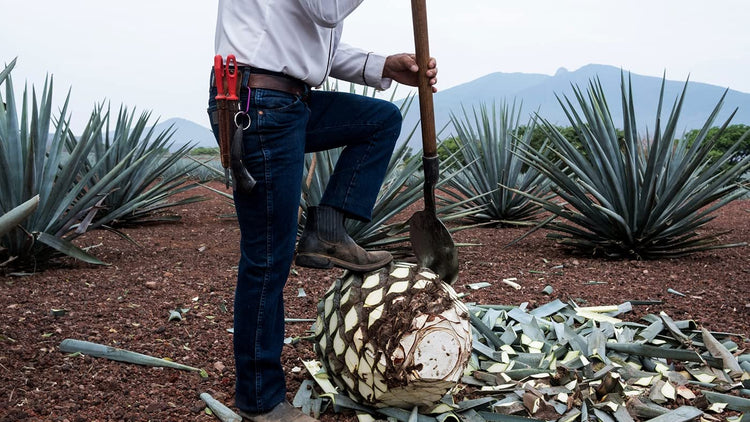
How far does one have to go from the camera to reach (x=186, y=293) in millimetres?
3457

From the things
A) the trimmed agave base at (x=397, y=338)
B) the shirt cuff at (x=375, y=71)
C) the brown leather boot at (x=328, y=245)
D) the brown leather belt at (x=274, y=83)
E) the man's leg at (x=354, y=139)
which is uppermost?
the shirt cuff at (x=375, y=71)

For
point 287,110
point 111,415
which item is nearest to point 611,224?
point 287,110

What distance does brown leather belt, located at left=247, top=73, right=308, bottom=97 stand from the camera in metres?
1.97

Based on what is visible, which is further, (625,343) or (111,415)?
(625,343)

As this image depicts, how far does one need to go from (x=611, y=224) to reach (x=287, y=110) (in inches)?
121

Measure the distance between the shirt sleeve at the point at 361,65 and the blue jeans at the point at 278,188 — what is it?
154 mm

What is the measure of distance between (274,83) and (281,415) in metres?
1.06

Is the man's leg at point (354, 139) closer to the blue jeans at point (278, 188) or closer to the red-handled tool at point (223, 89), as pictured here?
the blue jeans at point (278, 188)

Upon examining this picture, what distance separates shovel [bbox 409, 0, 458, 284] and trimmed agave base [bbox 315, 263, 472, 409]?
8.5 inches

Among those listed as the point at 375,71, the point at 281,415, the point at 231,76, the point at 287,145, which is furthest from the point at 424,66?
the point at 281,415

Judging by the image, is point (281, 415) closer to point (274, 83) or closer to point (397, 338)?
point (397, 338)

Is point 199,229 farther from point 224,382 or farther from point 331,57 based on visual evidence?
point 331,57

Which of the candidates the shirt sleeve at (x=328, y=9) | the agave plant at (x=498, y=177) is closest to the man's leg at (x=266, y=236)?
the shirt sleeve at (x=328, y=9)

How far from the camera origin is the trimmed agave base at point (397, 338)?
2.02 meters
